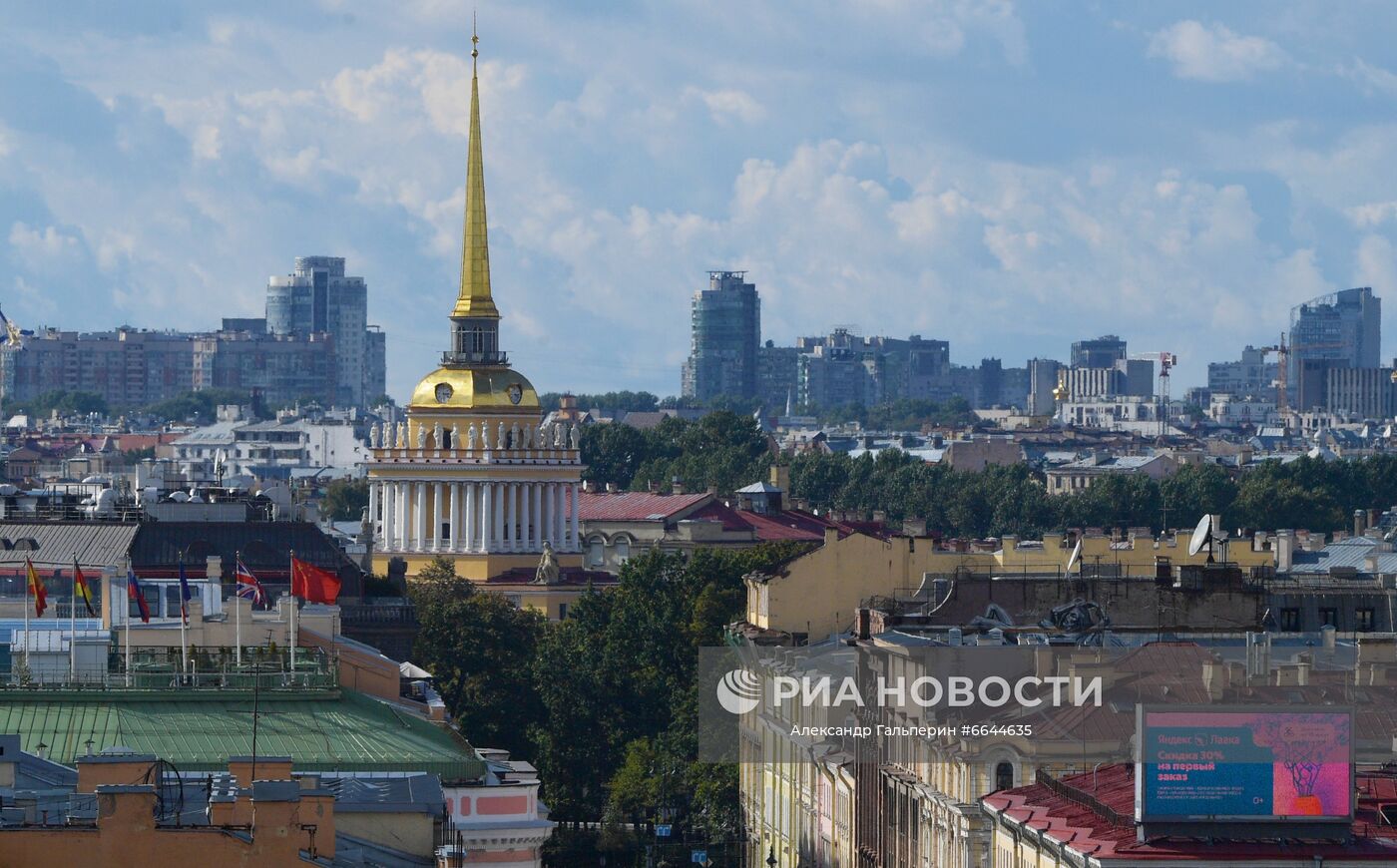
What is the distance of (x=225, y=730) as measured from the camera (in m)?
60.4

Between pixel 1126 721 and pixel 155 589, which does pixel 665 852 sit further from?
pixel 1126 721

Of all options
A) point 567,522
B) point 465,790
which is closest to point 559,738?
point 465,790

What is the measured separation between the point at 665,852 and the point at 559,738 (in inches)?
363

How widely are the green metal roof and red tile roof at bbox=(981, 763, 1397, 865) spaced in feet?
24.2

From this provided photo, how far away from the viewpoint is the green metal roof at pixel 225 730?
58.8 meters

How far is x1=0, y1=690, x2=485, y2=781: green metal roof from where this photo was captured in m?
58.8

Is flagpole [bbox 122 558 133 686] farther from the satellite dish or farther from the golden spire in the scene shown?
the golden spire

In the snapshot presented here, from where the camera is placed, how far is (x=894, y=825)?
74.1 metres

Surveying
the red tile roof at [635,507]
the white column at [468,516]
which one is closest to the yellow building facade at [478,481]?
the white column at [468,516]

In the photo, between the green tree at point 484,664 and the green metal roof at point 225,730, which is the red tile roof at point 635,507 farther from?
the green metal roof at point 225,730

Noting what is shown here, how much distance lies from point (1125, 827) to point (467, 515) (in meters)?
98.8

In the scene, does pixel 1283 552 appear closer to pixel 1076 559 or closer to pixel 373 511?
pixel 1076 559

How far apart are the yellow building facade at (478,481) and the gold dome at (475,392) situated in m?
0.03

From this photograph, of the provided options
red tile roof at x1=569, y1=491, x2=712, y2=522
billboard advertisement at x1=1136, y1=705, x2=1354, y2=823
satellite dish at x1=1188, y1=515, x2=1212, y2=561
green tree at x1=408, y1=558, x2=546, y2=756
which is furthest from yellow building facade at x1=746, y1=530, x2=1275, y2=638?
red tile roof at x1=569, y1=491, x2=712, y2=522
